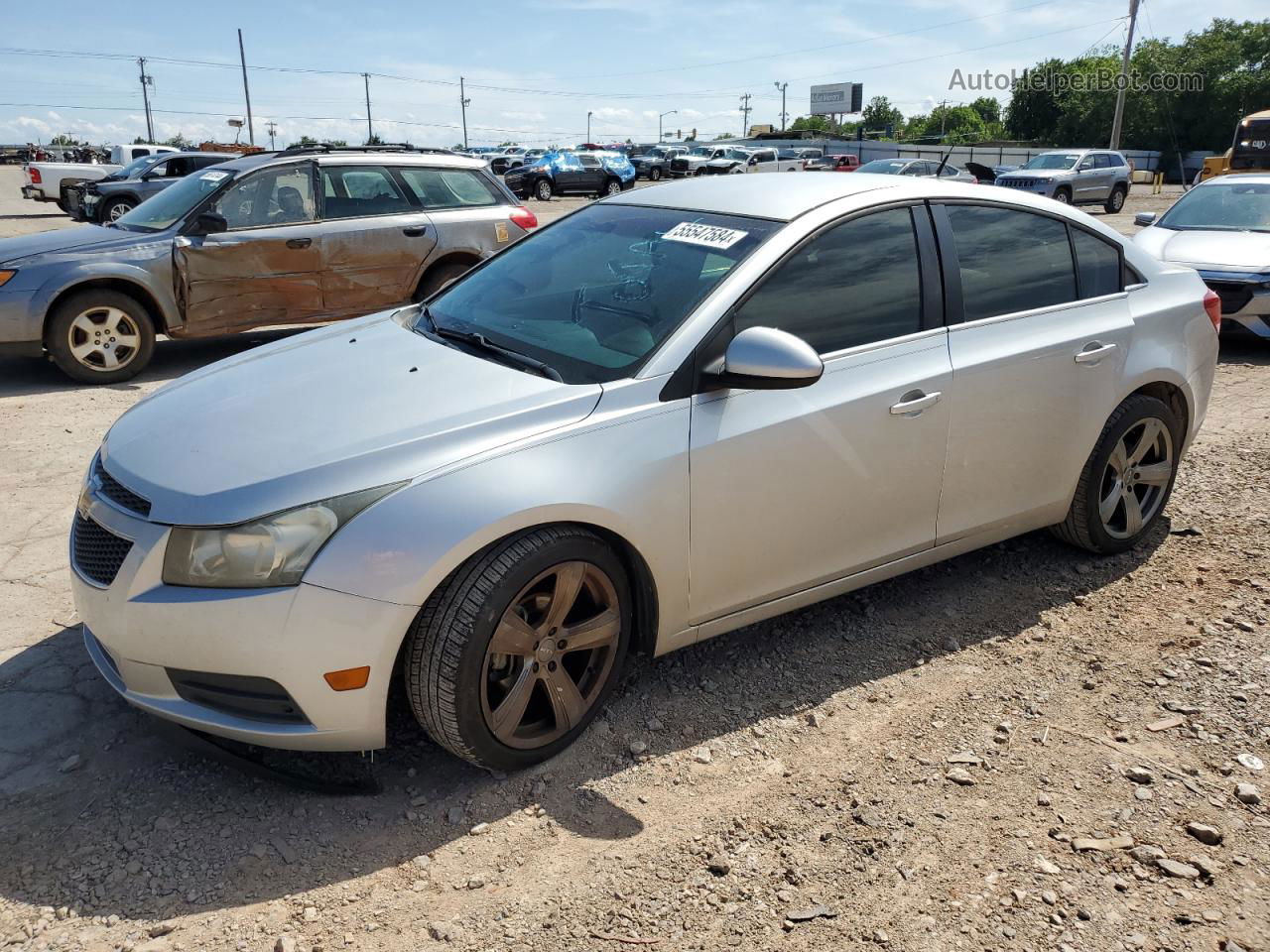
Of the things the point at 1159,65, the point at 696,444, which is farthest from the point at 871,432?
the point at 1159,65

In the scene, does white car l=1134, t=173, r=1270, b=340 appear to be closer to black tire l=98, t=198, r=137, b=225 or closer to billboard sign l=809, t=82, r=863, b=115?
black tire l=98, t=198, r=137, b=225

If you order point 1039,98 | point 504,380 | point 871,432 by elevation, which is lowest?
point 871,432

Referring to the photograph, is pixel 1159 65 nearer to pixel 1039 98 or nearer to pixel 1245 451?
pixel 1039 98

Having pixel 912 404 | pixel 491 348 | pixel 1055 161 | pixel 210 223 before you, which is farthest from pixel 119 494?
pixel 1055 161

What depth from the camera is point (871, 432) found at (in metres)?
3.42

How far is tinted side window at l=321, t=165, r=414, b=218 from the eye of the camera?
326 inches

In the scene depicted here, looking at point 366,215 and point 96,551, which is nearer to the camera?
point 96,551

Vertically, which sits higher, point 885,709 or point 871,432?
point 871,432

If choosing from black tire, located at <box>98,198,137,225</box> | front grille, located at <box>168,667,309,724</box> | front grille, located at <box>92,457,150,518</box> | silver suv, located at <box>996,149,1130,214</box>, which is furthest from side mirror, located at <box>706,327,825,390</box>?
silver suv, located at <box>996,149,1130,214</box>

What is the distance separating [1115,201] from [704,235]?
29.3 metres

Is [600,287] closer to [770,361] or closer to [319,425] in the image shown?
[770,361]

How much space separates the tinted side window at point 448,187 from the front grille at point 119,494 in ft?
20.0

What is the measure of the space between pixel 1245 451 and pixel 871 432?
12.7 feet

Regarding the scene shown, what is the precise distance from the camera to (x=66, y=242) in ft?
25.1
